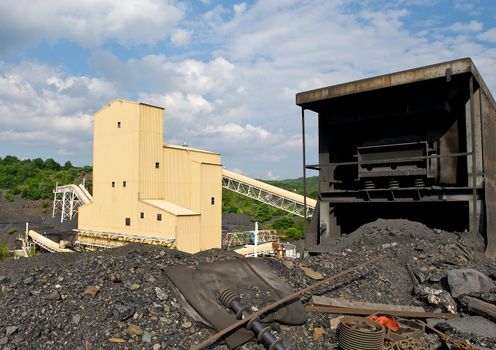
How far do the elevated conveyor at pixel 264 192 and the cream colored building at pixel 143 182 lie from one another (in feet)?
21.7

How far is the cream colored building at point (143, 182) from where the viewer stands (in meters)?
18.2

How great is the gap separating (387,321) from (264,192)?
2271 centimetres

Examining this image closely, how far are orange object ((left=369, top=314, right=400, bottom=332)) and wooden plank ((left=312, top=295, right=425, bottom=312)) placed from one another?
0.84 feet

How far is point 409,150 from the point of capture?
28.6 ft

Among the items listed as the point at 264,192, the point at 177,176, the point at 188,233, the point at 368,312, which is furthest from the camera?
the point at 264,192

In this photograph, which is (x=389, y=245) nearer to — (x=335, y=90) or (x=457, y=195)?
(x=457, y=195)

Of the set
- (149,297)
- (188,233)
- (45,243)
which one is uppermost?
(149,297)

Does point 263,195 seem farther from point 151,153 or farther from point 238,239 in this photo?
point 151,153

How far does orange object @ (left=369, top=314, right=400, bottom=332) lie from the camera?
15.6 ft

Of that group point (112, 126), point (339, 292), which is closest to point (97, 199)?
point (112, 126)

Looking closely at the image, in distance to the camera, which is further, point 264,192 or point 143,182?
point 264,192

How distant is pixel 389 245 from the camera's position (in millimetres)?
7598

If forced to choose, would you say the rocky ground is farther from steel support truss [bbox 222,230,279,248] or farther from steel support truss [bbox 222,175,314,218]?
steel support truss [bbox 222,175,314,218]

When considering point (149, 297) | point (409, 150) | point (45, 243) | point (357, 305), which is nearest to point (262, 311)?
point (149, 297)
